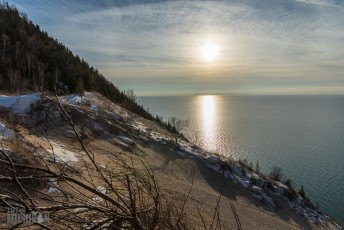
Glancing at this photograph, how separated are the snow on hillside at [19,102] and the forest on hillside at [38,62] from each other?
22826 mm

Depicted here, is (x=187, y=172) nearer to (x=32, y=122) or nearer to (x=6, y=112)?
(x=32, y=122)

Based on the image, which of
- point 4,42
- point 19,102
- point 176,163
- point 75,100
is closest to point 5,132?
point 19,102

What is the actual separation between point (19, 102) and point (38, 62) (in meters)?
27.4

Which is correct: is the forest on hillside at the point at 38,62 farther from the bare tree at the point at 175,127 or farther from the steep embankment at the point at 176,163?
the steep embankment at the point at 176,163

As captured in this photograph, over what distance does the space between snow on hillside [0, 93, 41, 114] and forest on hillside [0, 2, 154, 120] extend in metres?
22.8

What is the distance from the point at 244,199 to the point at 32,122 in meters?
10.9

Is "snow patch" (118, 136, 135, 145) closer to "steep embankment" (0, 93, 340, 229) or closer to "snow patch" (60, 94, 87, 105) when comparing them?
"steep embankment" (0, 93, 340, 229)

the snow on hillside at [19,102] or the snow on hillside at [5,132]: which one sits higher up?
the snow on hillside at [19,102]

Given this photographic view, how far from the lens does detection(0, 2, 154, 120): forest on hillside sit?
1683 inches

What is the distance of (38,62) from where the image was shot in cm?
4072

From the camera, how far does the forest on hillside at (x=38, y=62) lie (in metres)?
Result: 42.8

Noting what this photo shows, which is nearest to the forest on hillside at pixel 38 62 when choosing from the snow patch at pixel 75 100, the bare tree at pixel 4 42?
the bare tree at pixel 4 42

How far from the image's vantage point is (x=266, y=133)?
237 feet

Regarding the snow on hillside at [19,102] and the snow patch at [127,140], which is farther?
the snow patch at [127,140]
